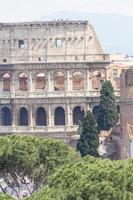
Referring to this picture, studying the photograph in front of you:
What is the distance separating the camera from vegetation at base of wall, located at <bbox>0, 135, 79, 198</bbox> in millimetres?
60875

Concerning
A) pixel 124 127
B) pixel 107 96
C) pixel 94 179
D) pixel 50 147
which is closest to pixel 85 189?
pixel 94 179

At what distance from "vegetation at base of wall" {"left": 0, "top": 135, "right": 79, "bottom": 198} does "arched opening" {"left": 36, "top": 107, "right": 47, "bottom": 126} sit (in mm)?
48878

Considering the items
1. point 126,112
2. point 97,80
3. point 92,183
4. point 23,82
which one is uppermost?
point 23,82

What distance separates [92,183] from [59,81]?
6764 cm

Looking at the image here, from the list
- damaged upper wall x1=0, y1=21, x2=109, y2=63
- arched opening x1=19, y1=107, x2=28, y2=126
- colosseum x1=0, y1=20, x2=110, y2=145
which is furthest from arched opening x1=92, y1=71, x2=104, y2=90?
arched opening x1=19, y1=107, x2=28, y2=126

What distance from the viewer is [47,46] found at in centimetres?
11394

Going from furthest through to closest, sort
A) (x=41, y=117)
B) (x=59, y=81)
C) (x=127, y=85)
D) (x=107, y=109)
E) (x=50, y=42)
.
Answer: (x=59, y=81), (x=50, y=42), (x=41, y=117), (x=107, y=109), (x=127, y=85)

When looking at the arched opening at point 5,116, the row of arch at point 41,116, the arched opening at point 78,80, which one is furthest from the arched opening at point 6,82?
the arched opening at point 78,80

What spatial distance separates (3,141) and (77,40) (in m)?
51.4

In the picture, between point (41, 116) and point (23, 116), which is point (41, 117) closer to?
point (41, 116)

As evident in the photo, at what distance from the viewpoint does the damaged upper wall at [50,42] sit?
113312 mm

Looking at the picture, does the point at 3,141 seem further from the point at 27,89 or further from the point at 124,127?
the point at 27,89

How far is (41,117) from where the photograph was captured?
113m

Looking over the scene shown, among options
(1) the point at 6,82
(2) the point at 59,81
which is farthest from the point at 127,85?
(1) the point at 6,82
